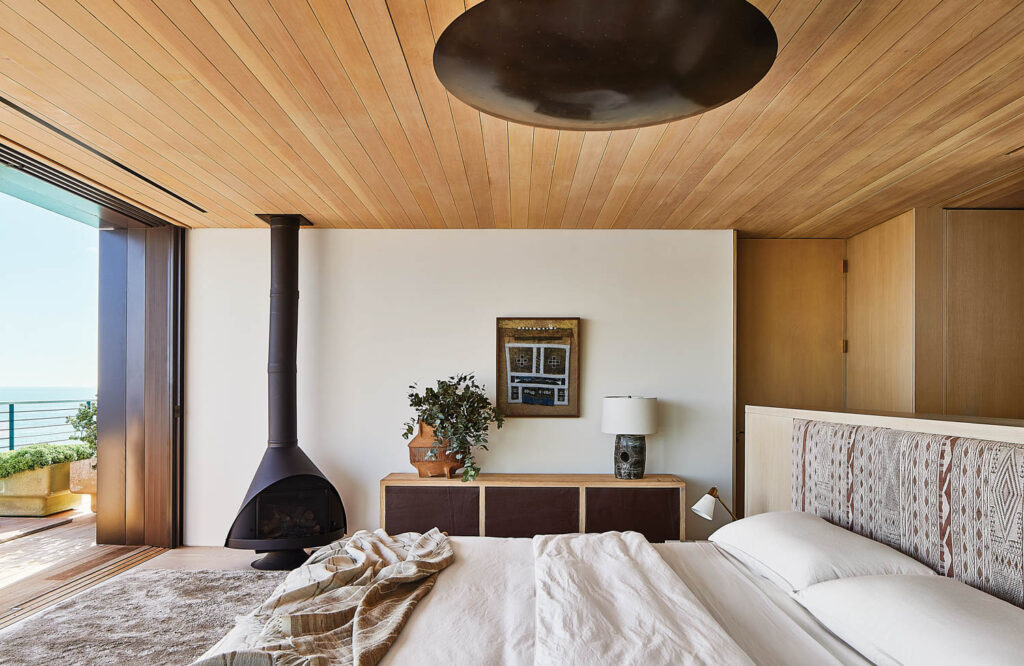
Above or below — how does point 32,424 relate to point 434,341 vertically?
below

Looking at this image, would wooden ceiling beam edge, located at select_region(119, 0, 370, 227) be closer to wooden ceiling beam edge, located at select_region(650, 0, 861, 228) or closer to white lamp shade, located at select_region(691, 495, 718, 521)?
wooden ceiling beam edge, located at select_region(650, 0, 861, 228)

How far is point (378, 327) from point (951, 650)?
12.3 ft

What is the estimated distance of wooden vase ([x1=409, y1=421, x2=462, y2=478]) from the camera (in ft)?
13.9

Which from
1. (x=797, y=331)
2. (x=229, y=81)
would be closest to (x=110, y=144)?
(x=229, y=81)

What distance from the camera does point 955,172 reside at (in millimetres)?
3121

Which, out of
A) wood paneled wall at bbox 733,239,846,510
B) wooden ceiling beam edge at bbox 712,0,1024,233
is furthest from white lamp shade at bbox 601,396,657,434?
wooden ceiling beam edge at bbox 712,0,1024,233

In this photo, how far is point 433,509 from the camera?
414cm

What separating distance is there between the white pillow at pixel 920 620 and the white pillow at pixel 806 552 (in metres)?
0.13

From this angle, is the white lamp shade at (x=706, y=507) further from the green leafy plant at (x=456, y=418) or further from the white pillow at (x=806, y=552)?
the green leafy plant at (x=456, y=418)

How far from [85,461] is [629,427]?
452cm

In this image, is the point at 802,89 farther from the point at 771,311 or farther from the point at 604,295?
the point at 771,311

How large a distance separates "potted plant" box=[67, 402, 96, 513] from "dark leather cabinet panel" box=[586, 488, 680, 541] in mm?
4216

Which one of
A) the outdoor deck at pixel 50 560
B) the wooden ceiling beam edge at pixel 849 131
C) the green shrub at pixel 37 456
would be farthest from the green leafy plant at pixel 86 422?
the wooden ceiling beam edge at pixel 849 131

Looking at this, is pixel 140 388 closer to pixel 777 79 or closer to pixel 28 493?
pixel 28 493
